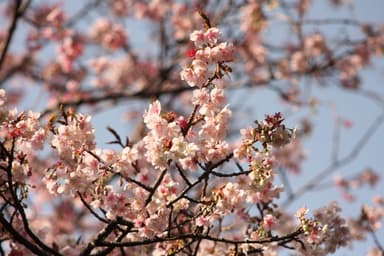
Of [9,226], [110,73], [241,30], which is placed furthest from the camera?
[110,73]

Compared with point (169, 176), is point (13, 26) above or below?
above

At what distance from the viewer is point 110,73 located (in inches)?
468

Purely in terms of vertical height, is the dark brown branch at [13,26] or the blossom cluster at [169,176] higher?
the dark brown branch at [13,26]

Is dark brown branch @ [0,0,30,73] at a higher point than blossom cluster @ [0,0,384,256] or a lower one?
higher

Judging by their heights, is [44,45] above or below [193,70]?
above

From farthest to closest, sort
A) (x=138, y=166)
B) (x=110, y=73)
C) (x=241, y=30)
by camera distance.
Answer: (x=110, y=73) < (x=241, y=30) < (x=138, y=166)

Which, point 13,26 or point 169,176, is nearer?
point 169,176

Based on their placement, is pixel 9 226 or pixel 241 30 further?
pixel 241 30

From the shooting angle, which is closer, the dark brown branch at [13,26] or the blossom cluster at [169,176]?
the blossom cluster at [169,176]

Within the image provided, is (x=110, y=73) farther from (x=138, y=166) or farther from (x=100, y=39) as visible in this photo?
Answer: (x=138, y=166)

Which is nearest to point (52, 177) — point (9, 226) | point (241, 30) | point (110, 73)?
point (9, 226)

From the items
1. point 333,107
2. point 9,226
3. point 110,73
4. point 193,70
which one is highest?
point 110,73

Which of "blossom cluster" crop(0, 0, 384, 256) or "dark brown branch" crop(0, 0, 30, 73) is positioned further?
"dark brown branch" crop(0, 0, 30, 73)

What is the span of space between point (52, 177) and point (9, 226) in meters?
0.40
